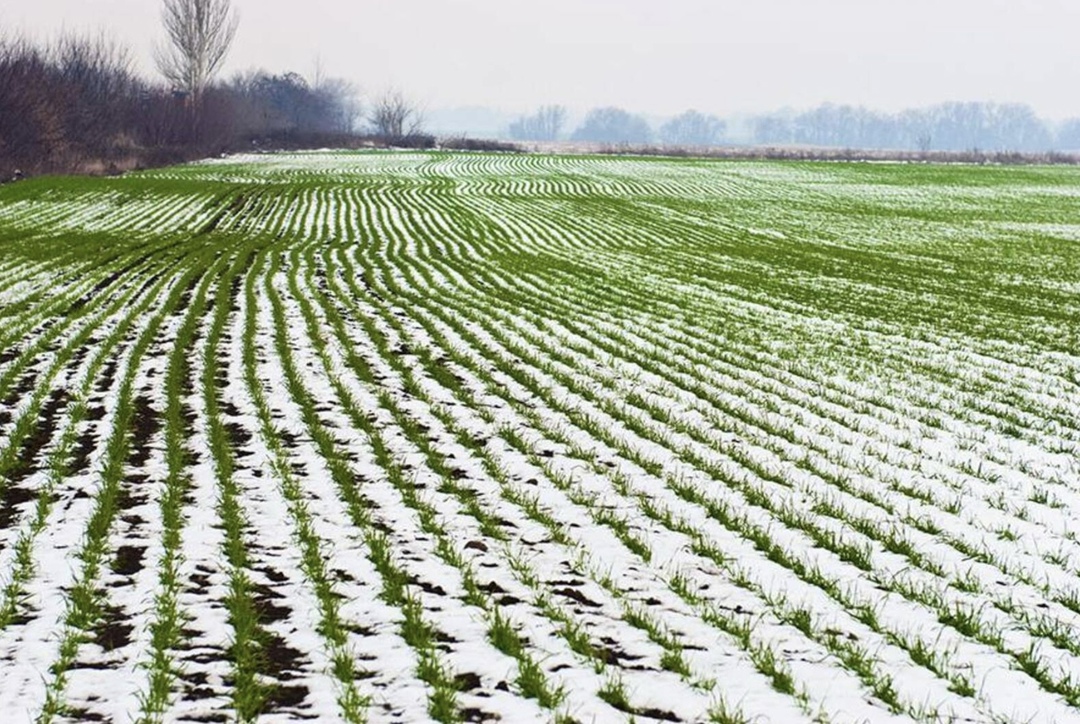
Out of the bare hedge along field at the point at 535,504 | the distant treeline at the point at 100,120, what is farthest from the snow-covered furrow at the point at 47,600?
the distant treeline at the point at 100,120

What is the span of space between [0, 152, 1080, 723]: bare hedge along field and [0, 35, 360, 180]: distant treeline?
142 feet

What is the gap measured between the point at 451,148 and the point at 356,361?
101586mm

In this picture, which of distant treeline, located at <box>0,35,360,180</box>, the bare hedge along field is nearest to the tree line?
distant treeline, located at <box>0,35,360,180</box>

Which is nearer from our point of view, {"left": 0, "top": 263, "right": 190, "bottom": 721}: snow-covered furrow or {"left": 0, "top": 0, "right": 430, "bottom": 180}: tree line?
{"left": 0, "top": 263, "right": 190, "bottom": 721}: snow-covered furrow

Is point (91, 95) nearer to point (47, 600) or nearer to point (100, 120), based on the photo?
point (100, 120)

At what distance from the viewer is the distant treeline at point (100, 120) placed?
Result: 5681 centimetres

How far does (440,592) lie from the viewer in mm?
6027

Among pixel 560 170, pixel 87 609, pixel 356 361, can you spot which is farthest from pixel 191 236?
pixel 560 170

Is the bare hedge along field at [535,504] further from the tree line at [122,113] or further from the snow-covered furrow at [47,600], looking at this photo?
the tree line at [122,113]

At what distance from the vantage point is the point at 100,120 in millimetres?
74125

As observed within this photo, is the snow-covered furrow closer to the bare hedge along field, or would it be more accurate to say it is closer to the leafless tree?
the bare hedge along field

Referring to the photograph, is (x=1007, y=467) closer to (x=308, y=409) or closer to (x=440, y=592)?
(x=440, y=592)

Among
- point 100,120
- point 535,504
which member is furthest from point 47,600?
point 100,120

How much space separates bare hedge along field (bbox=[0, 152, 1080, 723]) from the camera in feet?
16.3
